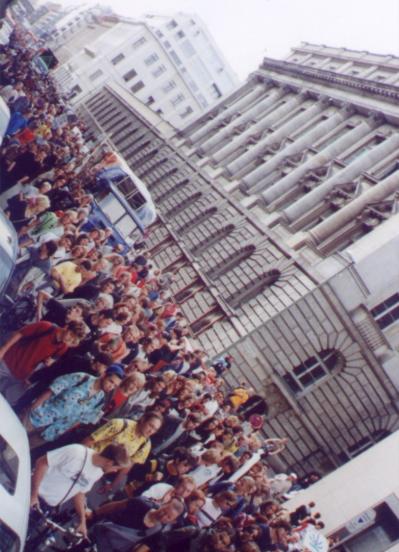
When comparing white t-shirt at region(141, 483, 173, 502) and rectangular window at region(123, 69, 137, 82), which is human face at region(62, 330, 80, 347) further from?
rectangular window at region(123, 69, 137, 82)

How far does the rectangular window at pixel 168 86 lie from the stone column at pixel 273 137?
47.0 metres

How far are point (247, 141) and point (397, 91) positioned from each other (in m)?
9.90

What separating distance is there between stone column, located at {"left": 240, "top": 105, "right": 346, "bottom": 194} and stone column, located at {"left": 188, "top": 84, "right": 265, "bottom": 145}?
970 cm

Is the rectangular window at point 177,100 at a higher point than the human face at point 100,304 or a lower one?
lower

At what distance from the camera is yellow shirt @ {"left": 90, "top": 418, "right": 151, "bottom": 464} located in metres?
9.84

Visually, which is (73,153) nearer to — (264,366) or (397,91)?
(264,366)

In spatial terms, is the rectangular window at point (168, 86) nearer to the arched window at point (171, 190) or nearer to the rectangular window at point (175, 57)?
the rectangular window at point (175, 57)

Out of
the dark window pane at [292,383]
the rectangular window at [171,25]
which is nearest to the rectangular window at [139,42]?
the rectangular window at [171,25]

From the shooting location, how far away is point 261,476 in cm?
1259

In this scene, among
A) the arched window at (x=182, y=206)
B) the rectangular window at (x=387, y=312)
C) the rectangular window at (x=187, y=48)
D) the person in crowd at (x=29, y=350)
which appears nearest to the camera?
the person in crowd at (x=29, y=350)

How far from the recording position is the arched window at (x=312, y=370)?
21023mm

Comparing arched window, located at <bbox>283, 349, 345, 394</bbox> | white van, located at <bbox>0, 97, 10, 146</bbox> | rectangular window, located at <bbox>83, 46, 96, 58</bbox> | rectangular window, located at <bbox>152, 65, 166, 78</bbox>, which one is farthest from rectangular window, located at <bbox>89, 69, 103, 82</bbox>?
arched window, located at <bbox>283, 349, 345, 394</bbox>

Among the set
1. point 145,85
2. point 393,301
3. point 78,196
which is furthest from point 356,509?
point 145,85

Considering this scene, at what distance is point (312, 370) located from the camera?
69.6 feet
